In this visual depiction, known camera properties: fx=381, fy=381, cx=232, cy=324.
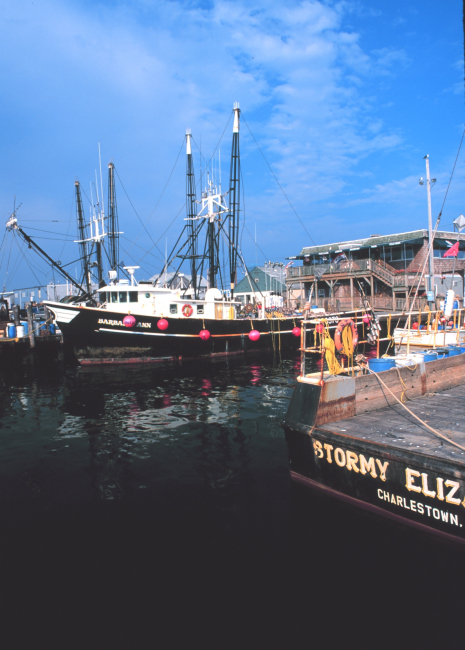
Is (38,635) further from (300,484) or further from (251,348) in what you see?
(251,348)

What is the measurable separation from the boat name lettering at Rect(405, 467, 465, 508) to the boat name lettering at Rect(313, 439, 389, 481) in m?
0.35

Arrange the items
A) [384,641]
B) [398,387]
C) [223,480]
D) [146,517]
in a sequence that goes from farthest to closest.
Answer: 1. [398,387]
2. [223,480]
3. [146,517]
4. [384,641]

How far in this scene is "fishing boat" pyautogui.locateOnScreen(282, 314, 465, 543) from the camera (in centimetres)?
518

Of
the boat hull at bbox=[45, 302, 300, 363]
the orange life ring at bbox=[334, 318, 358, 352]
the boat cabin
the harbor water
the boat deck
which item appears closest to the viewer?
the harbor water

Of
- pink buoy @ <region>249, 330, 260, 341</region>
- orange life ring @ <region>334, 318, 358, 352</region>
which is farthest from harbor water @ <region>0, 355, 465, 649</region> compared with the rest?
pink buoy @ <region>249, 330, 260, 341</region>

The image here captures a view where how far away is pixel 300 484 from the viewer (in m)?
7.06

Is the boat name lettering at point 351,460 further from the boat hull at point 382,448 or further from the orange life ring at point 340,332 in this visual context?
the orange life ring at point 340,332

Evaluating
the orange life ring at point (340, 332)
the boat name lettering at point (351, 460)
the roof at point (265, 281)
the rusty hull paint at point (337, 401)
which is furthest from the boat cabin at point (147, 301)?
the roof at point (265, 281)

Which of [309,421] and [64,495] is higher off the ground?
[309,421]

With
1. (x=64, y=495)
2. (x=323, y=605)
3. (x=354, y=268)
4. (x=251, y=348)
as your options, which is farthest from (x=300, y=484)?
(x=354, y=268)

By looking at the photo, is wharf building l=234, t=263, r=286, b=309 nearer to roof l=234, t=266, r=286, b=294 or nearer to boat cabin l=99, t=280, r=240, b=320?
roof l=234, t=266, r=286, b=294

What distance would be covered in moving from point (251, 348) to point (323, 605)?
22.4 metres

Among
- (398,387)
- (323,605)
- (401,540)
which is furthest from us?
(398,387)

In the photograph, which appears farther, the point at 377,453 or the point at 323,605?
the point at 377,453
